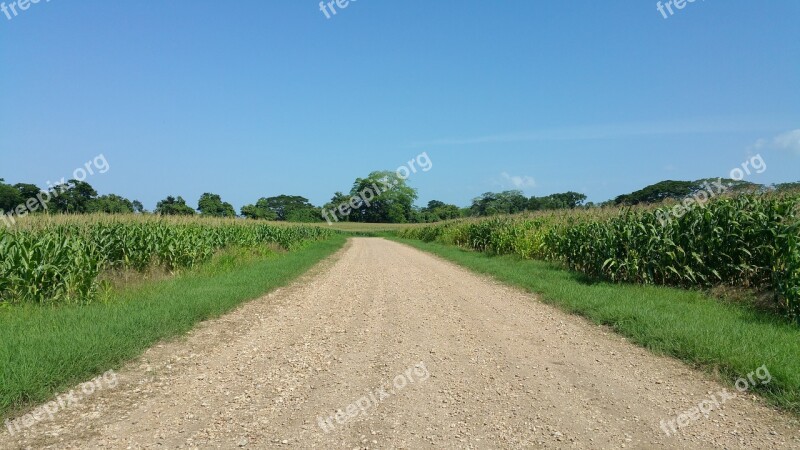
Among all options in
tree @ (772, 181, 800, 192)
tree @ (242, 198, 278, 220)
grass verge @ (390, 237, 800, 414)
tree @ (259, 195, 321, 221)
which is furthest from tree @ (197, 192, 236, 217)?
tree @ (259, 195, 321, 221)

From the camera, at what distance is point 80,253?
978 centimetres

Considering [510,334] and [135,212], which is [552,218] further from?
[135,212]

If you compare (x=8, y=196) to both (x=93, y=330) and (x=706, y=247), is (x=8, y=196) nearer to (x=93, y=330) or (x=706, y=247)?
(x=93, y=330)

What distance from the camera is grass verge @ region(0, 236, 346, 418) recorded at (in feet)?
16.0

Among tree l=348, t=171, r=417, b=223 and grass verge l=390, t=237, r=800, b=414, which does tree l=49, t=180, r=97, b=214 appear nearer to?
grass verge l=390, t=237, r=800, b=414

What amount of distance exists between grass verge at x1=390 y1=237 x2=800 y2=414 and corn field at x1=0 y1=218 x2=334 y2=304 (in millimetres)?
9358

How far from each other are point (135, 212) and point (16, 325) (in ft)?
42.9

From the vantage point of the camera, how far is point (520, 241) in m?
21.1

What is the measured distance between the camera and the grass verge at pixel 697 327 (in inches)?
214

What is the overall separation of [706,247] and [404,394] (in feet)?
29.5

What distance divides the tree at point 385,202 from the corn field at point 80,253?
94.6m

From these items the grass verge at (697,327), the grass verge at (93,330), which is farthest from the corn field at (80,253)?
the grass verge at (697,327)

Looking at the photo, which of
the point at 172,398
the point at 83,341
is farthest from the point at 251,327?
the point at 172,398

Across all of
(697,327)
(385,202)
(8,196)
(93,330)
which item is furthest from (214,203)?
(385,202)
